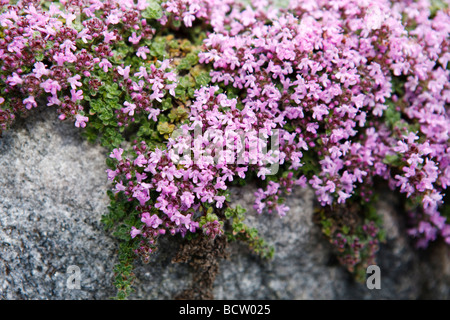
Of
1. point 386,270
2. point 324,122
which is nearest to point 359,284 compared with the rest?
point 386,270

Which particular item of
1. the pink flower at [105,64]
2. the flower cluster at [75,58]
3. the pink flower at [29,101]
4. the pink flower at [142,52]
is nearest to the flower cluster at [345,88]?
the pink flower at [142,52]

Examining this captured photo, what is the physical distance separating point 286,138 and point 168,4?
1673 millimetres

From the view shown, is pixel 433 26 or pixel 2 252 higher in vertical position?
pixel 433 26

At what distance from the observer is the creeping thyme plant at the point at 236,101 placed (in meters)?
3.40

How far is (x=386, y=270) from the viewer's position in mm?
4680

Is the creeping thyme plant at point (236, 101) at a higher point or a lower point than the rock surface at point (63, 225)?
higher

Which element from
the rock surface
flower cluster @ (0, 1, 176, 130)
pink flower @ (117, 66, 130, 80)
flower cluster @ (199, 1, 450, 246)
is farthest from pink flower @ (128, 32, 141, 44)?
the rock surface

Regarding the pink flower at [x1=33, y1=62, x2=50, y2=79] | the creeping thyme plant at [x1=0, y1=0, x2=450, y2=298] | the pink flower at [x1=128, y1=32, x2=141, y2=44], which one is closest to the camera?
the pink flower at [x1=33, y1=62, x2=50, y2=79]

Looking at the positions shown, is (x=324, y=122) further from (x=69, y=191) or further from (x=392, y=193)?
(x=69, y=191)

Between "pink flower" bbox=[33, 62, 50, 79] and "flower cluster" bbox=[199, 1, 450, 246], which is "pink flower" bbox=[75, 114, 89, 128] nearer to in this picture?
"pink flower" bbox=[33, 62, 50, 79]

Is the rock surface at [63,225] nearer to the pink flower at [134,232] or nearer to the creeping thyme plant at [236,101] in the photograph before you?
the creeping thyme plant at [236,101]

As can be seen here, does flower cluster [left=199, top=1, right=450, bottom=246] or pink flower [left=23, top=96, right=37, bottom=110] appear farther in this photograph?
flower cluster [left=199, top=1, right=450, bottom=246]

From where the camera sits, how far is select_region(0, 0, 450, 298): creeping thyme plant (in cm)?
340

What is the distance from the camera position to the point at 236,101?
3.59 m
